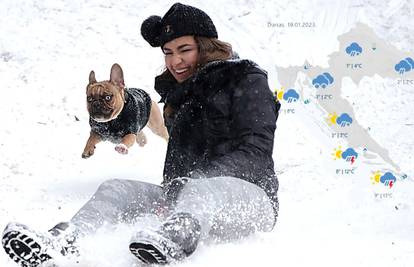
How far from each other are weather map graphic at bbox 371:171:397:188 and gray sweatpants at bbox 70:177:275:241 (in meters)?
5.21

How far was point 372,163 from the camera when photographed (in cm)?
841

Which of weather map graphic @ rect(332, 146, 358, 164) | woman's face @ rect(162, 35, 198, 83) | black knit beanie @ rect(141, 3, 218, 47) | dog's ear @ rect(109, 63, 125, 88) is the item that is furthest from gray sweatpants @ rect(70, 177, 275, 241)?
weather map graphic @ rect(332, 146, 358, 164)

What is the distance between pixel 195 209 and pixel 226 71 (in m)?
1.10

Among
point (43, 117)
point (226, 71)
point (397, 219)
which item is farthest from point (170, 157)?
point (43, 117)

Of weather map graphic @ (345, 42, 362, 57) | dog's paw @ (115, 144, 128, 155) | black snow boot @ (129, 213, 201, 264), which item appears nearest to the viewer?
black snow boot @ (129, 213, 201, 264)

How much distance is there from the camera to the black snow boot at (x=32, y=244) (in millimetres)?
2039

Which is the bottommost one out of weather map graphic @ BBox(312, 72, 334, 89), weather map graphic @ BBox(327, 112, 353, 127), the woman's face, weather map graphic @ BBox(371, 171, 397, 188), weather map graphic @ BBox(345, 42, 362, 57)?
weather map graphic @ BBox(371, 171, 397, 188)

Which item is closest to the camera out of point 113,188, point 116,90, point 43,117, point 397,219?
point 113,188

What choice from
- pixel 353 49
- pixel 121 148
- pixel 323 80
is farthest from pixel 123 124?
pixel 353 49

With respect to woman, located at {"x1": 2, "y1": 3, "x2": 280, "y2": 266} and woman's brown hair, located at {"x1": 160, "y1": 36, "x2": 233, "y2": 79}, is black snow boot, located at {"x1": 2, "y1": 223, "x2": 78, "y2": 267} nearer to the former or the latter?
woman, located at {"x1": 2, "y1": 3, "x2": 280, "y2": 266}

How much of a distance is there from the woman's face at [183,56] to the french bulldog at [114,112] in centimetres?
265

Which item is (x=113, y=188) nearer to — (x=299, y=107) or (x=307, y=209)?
(x=307, y=209)

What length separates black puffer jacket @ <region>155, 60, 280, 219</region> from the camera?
2875mm

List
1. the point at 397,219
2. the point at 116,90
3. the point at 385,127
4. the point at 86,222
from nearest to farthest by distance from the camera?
the point at 86,222 → the point at 116,90 → the point at 397,219 → the point at 385,127
